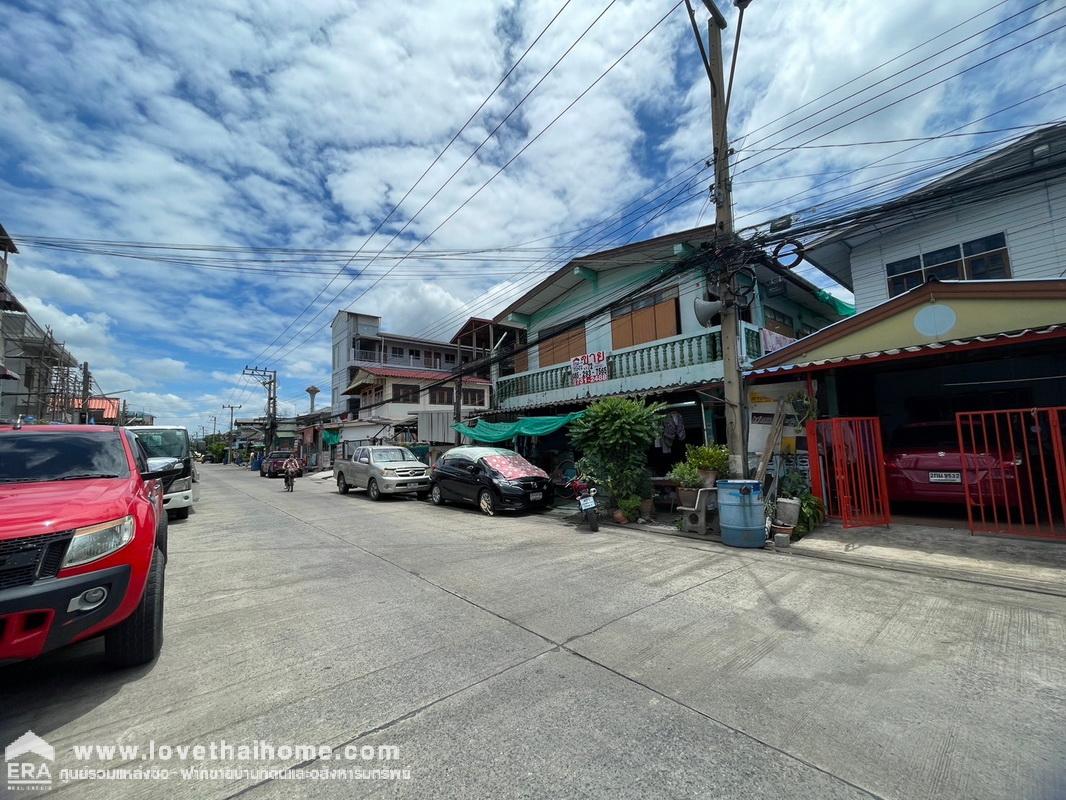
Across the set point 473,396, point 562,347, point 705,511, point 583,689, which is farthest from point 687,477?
→ point 473,396

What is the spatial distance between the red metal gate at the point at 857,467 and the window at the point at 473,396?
25.5 metres

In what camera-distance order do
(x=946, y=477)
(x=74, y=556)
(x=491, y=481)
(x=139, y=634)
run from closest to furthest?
(x=74, y=556) → (x=139, y=634) → (x=946, y=477) → (x=491, y=481)

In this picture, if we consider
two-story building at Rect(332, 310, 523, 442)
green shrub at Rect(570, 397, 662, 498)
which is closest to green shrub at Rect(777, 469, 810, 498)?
green shrub at Rect(570, 397, 662, 498)

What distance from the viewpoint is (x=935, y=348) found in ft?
23.4

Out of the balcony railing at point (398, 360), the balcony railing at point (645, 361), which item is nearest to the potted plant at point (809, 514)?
the balcony railing at point (645, 361)

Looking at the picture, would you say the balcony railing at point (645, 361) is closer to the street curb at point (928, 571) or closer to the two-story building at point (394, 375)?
the two-story building at point (394, 375)

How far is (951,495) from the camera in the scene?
26.2 feet

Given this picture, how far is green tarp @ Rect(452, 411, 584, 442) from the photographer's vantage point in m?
13.1

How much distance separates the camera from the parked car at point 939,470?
23.9ft

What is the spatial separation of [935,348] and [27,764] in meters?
10.2

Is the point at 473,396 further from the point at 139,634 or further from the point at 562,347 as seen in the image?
the point at 139,634

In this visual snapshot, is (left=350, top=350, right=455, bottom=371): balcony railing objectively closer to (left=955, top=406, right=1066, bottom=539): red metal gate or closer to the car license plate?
the car license plate

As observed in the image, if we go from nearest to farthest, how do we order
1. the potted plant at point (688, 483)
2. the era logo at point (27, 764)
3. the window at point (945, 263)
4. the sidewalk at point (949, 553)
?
the era logo at point (27, 764)
the sidewalk at point (949, 553)
the potted plant at point (688, 483)
the window at point (945, 263)

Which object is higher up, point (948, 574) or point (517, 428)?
point (517, 428)
